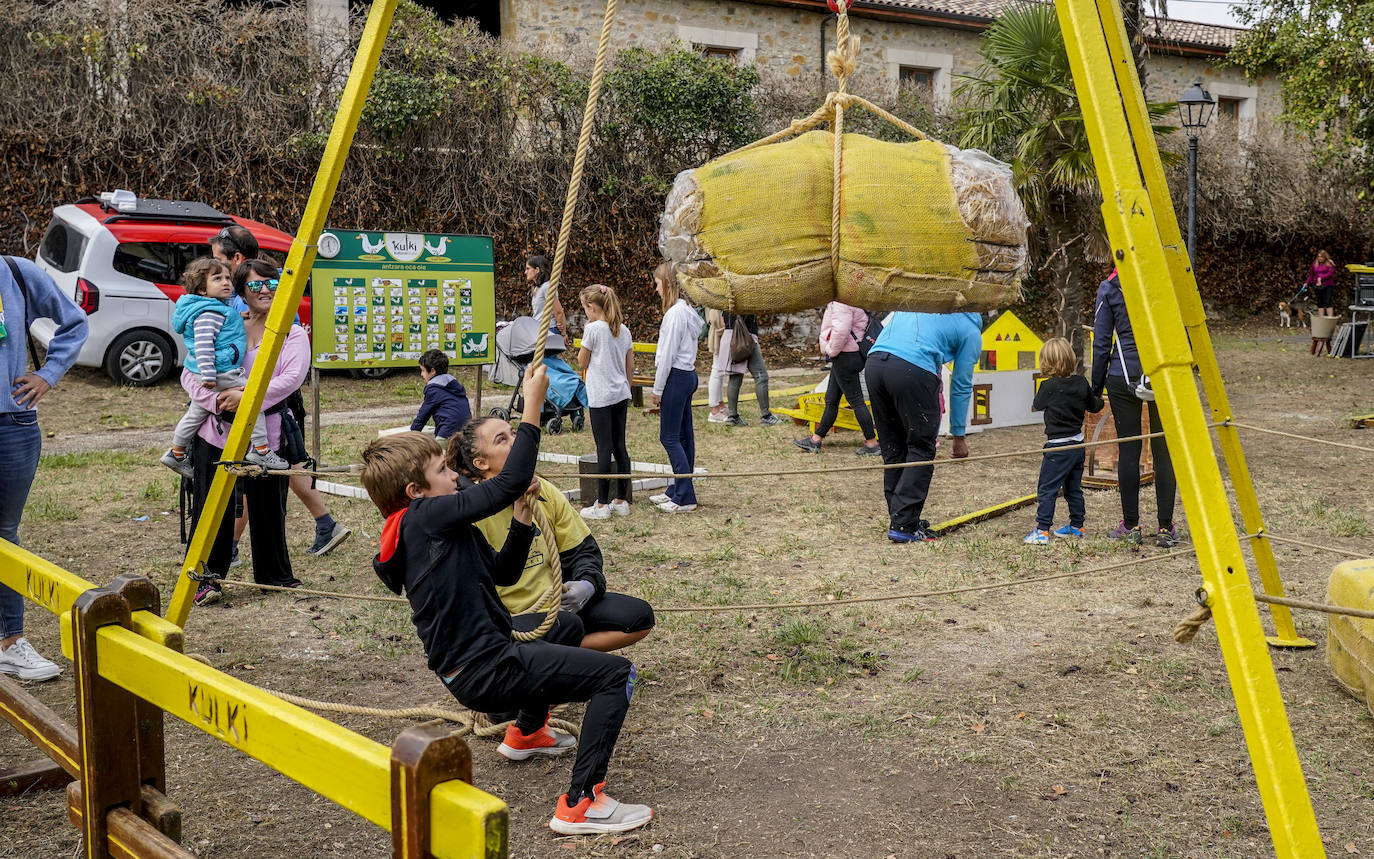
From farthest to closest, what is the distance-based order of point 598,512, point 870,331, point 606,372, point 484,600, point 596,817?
point 870,331, point 598,512, point 606,372, point 596,817, point 484,600

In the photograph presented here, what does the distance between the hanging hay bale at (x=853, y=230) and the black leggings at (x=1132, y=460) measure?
3971mm

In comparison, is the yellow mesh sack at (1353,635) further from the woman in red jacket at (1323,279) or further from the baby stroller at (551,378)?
the woman in red jacket at (1323,279)

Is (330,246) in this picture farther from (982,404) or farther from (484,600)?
(982,404)

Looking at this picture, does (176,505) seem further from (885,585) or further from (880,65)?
(880,65)

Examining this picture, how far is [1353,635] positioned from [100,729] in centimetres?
428

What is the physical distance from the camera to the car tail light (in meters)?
12.1

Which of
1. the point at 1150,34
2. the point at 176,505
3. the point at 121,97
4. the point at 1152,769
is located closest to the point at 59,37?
the point at 121,97

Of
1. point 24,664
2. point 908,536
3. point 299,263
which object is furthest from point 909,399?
point 24,664

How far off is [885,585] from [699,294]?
3.19 m

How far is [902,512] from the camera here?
275 inches

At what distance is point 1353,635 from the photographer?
13.8 feet

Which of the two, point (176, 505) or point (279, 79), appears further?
point (279, 79)

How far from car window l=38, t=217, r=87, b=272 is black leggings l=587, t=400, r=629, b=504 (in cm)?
799

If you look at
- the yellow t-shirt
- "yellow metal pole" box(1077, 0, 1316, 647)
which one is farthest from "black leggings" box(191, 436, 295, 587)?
"yellow metal pole" box(1077, 0, 1316, 647)
